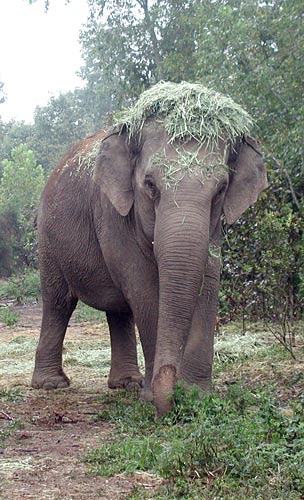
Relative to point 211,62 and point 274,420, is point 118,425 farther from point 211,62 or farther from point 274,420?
point 211,62

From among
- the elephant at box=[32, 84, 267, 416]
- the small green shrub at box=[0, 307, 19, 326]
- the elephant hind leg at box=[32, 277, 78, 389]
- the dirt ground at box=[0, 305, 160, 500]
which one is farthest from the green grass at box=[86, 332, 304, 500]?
the small green shrub at box=[0, 307, 19, 326]

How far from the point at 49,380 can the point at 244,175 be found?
10.4 feet

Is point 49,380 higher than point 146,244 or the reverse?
the reverse

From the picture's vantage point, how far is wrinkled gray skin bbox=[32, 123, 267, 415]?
607 centimetres

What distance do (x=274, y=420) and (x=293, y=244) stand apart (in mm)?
5684

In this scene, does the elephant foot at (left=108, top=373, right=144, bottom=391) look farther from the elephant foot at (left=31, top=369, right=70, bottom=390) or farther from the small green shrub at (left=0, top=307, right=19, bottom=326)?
the small green shrub at (left=0, top=307, right=19, bottom=326)

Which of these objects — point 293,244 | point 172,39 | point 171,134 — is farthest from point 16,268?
point 171,134

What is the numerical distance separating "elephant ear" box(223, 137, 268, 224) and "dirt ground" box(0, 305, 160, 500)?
6.45 ft

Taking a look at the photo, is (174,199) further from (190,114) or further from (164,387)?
Answer: (164,387)

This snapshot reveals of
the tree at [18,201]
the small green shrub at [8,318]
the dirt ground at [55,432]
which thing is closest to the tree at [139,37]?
the tree at [18,201]

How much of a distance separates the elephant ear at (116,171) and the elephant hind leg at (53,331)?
230cm

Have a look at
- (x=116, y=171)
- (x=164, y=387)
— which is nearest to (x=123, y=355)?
(x=116, y=171)

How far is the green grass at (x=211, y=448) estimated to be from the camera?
4270 mm

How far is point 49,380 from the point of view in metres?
8.95
